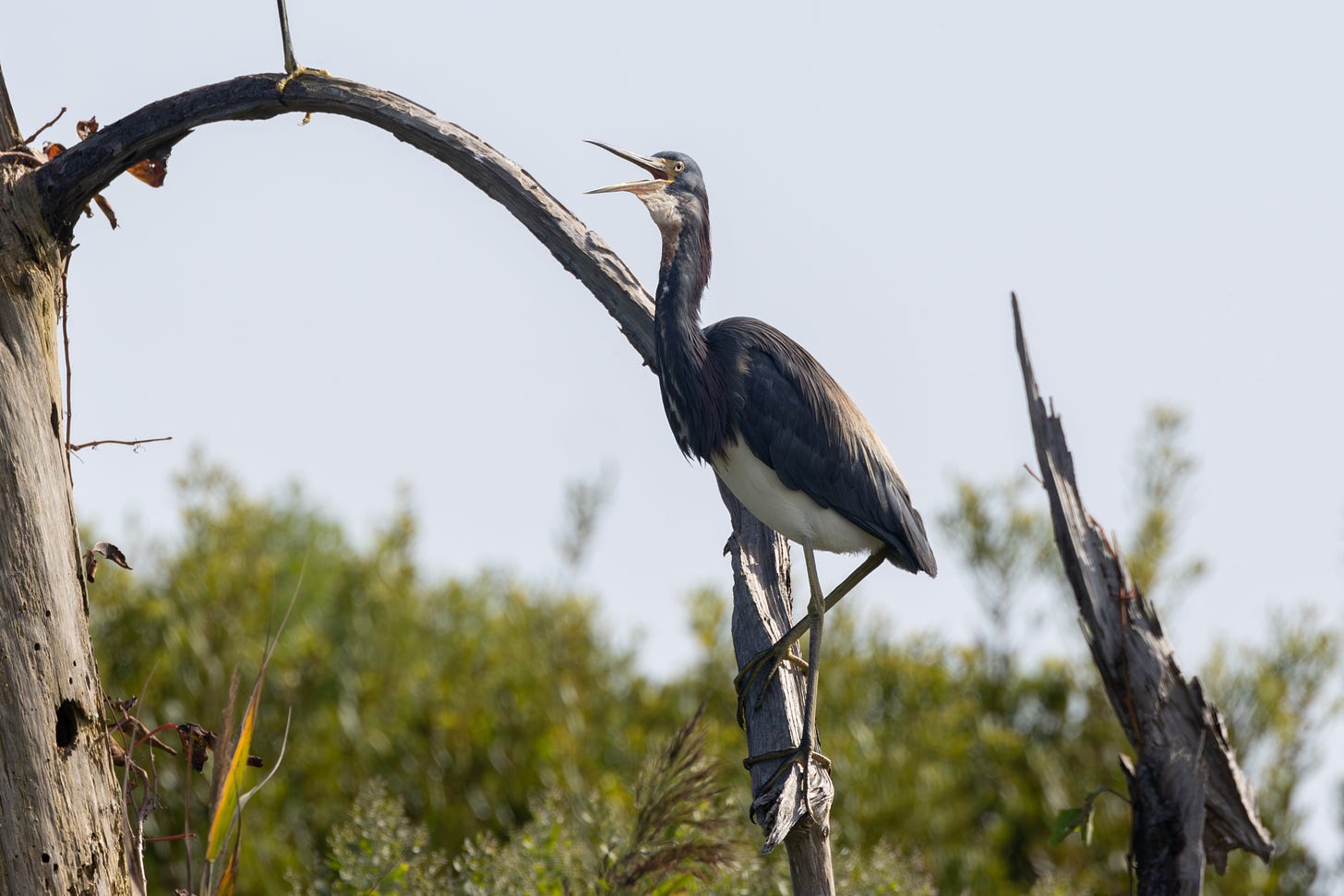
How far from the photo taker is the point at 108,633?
8.75 metres

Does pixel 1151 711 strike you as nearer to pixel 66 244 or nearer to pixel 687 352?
pixel 687 352

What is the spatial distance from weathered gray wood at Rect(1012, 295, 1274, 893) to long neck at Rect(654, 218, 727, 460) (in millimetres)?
862

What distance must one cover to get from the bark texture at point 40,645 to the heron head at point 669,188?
1681mm

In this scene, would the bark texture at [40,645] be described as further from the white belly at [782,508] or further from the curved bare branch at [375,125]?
the white belly at [782,508]

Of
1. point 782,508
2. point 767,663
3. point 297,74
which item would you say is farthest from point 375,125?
point 767,663

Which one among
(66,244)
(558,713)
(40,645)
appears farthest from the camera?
(558,713)

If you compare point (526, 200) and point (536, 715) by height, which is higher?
point (536, 715)

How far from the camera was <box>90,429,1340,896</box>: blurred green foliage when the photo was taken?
782 centimetres

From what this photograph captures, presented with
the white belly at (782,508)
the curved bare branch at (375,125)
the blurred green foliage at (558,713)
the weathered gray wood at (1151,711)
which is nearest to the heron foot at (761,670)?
the white belly at (782,508)

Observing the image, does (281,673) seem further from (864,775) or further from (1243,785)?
(1243,785)

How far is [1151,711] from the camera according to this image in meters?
3.69

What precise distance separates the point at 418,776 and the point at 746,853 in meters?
4.65

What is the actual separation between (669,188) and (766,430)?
802mm

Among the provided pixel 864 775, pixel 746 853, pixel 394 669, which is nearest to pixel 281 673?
pixel 394 669
